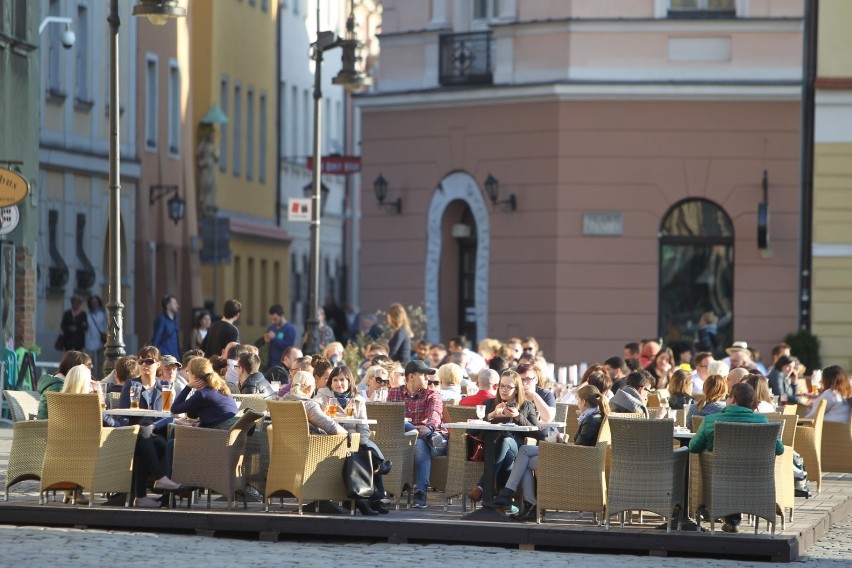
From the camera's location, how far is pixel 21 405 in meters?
18.3

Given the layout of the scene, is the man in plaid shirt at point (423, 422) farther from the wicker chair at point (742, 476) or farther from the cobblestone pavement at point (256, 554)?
the wicker chair at point (742, 476)

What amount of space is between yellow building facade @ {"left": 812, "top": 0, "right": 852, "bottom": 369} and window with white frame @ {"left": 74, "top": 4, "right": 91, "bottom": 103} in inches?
532

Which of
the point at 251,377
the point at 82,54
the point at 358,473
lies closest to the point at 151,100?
the point at 82,54

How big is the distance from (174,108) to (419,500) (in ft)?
97.8

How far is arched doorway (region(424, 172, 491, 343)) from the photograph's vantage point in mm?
34031

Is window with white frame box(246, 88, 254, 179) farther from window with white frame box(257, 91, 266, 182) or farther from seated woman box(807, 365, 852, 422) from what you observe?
seated woman box(807, 365, 852, 422)

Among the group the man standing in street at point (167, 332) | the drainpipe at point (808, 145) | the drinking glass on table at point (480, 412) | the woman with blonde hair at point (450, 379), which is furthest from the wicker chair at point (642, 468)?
the drainpipe at point (808, 145)

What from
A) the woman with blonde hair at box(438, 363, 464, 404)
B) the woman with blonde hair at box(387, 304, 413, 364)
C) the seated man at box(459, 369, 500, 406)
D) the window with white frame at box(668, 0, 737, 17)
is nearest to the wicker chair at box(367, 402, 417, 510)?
the seated man at box(459, 369, 500, 406)

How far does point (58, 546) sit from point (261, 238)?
132ft

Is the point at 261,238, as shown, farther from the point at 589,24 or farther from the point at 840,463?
the point at 840,463

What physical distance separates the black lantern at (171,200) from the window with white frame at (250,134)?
10.2 metres

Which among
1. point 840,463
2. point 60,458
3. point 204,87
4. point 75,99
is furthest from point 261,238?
point 60,458

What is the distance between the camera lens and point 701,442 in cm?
1669

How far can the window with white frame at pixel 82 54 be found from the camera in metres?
39.2
